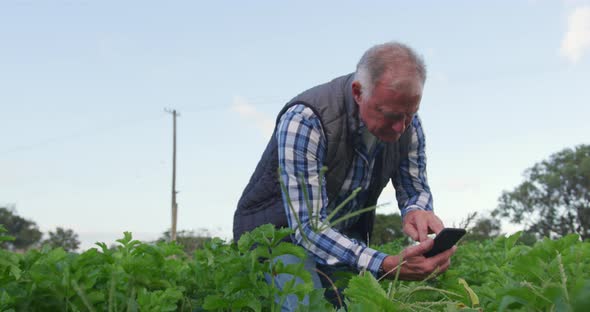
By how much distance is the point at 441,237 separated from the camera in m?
2.96

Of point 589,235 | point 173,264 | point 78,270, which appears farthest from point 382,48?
point 589,235

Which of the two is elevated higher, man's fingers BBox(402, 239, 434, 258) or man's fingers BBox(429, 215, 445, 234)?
man's fingers BBox(429, 215, 445, 234)

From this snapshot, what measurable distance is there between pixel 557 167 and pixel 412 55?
56.7m

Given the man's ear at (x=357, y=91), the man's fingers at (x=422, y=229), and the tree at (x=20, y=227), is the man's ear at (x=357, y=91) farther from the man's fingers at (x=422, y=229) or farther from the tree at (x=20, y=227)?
the tree at (x=20, y=227)

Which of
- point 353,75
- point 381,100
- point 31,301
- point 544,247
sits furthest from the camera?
point 353,75

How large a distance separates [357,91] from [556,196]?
56.3 metres

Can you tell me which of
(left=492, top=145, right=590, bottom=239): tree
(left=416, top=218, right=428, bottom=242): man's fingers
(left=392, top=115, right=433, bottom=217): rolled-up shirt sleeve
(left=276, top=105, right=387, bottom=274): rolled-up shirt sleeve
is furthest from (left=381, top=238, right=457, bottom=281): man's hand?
(left=492, top=145, right=590, bottom=239): tree

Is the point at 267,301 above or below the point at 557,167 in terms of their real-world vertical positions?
below

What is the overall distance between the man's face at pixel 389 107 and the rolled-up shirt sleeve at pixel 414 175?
0.88 m

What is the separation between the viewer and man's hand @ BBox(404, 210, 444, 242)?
362cm

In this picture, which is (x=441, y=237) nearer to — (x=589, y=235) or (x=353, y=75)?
(x=353, y=75)

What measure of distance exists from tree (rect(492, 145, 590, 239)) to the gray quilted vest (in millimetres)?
52873

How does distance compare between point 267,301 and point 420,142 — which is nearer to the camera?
point 267,301

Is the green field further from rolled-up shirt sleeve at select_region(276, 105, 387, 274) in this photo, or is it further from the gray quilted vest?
the gray quilted vest
